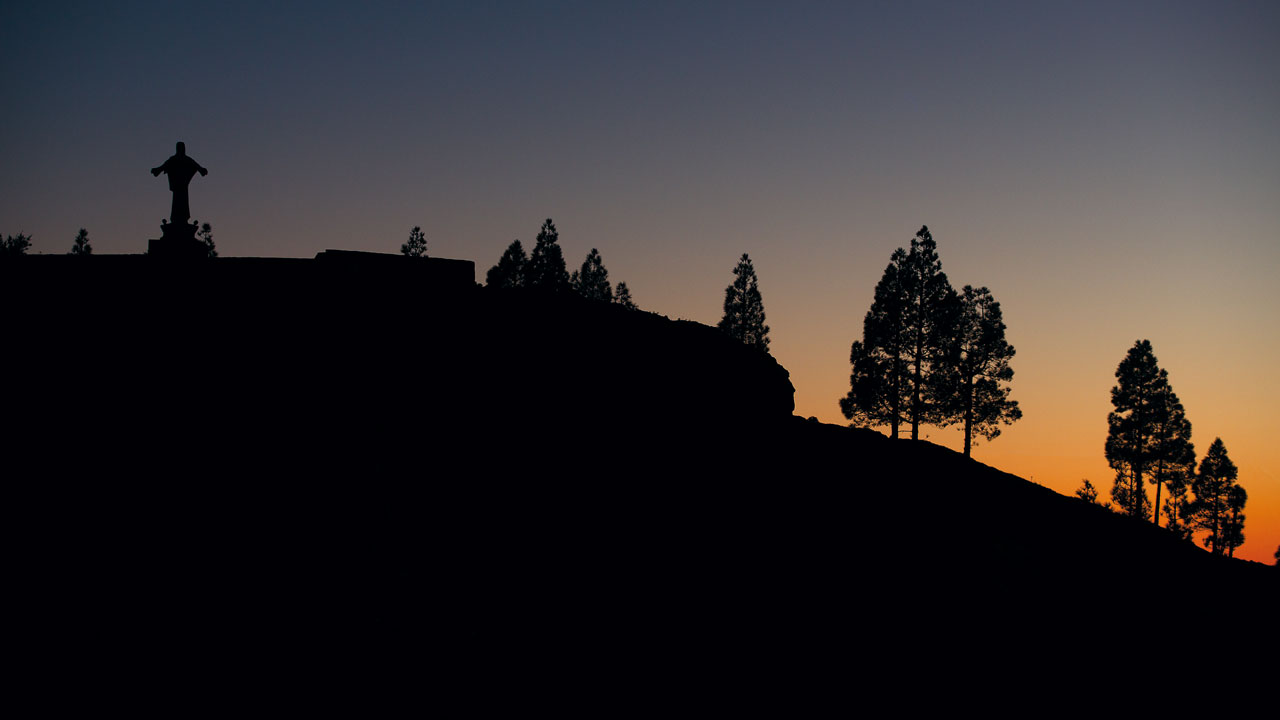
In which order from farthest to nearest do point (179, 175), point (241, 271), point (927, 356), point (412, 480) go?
point (927, 356), point (179, 175), point (241, 271), point (412, 480)

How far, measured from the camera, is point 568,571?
54.9 ft

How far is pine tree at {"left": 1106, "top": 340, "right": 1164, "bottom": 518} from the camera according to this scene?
5419 centimetres

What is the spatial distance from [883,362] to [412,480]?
1459 inches

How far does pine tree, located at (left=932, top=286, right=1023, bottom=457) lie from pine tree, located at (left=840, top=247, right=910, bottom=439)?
2.09 metres

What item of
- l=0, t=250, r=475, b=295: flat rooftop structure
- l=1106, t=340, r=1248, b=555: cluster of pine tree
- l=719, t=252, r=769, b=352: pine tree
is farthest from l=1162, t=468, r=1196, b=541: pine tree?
l=0, t=250, r=475, b=295: flat rooftop structure

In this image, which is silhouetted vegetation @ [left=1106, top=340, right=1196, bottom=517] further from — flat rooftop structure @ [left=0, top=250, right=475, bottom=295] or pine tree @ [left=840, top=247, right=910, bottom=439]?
flat rooftop structure @ [left=0, top=250, right=475, bottom=295]

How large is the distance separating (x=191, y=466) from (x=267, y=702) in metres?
4.66

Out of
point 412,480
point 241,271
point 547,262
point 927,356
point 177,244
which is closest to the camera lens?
point 412,480

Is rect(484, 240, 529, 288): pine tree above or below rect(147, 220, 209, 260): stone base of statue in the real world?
above

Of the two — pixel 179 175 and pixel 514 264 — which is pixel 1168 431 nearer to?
pixel 514 264

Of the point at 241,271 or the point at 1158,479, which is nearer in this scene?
the point at 241,271

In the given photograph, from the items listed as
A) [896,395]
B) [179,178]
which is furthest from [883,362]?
[179,178]

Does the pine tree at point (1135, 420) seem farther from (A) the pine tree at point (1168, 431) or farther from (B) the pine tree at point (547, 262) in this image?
(B) the pine tree at point (547, 262)

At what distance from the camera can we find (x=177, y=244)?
20.8m
